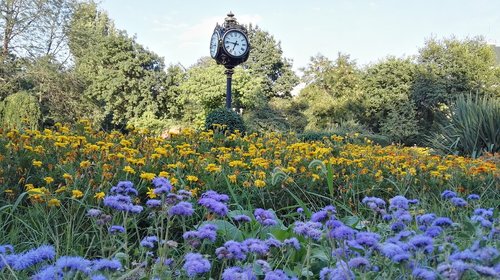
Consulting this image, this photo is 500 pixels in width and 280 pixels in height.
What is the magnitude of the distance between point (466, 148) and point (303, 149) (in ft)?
11.5

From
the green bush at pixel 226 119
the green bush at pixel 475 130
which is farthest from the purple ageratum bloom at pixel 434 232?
the green bush at pixel 226 119

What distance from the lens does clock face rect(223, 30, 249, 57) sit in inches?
462

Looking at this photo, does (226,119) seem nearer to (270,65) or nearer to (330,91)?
(330,91)

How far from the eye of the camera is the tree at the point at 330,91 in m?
21.6

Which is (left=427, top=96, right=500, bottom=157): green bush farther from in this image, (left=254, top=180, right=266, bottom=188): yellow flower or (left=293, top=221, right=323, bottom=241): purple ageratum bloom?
(left=293, top=221, right=323, bottom=241): purple ageratum bloom

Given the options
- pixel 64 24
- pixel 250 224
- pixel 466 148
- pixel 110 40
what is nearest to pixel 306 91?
pixel 110 40

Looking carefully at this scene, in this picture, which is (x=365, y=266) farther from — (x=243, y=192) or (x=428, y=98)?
(x=428, y=98)

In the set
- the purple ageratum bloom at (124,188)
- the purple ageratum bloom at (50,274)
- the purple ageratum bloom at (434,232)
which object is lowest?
the purple ageratum bloom at (50,274)

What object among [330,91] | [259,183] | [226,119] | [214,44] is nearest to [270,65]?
[330,91]

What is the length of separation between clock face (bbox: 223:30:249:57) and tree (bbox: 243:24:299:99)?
16.1m

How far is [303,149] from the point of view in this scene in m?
3.88

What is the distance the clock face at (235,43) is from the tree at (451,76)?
12.7 metres

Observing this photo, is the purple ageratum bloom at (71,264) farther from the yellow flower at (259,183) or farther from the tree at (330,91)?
the tree at (330,91)

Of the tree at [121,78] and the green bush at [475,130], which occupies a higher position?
the tree at [121,78]
